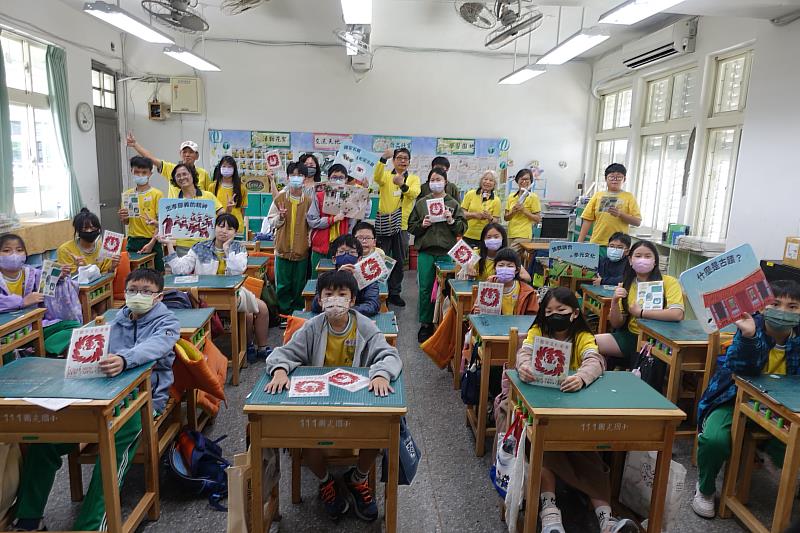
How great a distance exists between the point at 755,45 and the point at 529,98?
151 inches

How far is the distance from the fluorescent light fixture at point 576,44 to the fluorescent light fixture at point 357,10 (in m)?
1.81

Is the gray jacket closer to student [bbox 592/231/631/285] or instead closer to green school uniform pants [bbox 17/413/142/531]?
green school uniform pants [bbox 17/413/142/531]

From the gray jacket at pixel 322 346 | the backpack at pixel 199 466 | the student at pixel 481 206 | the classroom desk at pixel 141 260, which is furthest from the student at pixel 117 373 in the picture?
the student at pixel 481 206

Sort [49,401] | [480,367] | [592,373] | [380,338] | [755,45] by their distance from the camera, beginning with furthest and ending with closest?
[755,45] → [480,367] → [380,338] → [592,373] → [49,401]

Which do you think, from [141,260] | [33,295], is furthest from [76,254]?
[33,295]

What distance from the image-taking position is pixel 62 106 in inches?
231

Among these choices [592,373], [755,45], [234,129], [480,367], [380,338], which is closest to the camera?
[592,373]

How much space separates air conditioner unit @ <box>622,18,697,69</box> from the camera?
552cm

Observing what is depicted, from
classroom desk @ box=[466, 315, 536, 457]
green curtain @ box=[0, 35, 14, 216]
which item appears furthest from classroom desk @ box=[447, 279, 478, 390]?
green curtain @ box=[0, 35, 14, 216]

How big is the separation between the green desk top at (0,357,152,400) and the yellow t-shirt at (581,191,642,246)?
4.31m

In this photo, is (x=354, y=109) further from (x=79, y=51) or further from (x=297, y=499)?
(x=297, y=499)

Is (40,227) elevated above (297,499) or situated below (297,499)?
above

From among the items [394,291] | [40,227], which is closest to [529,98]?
[394,291]

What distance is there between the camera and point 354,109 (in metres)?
7.97
